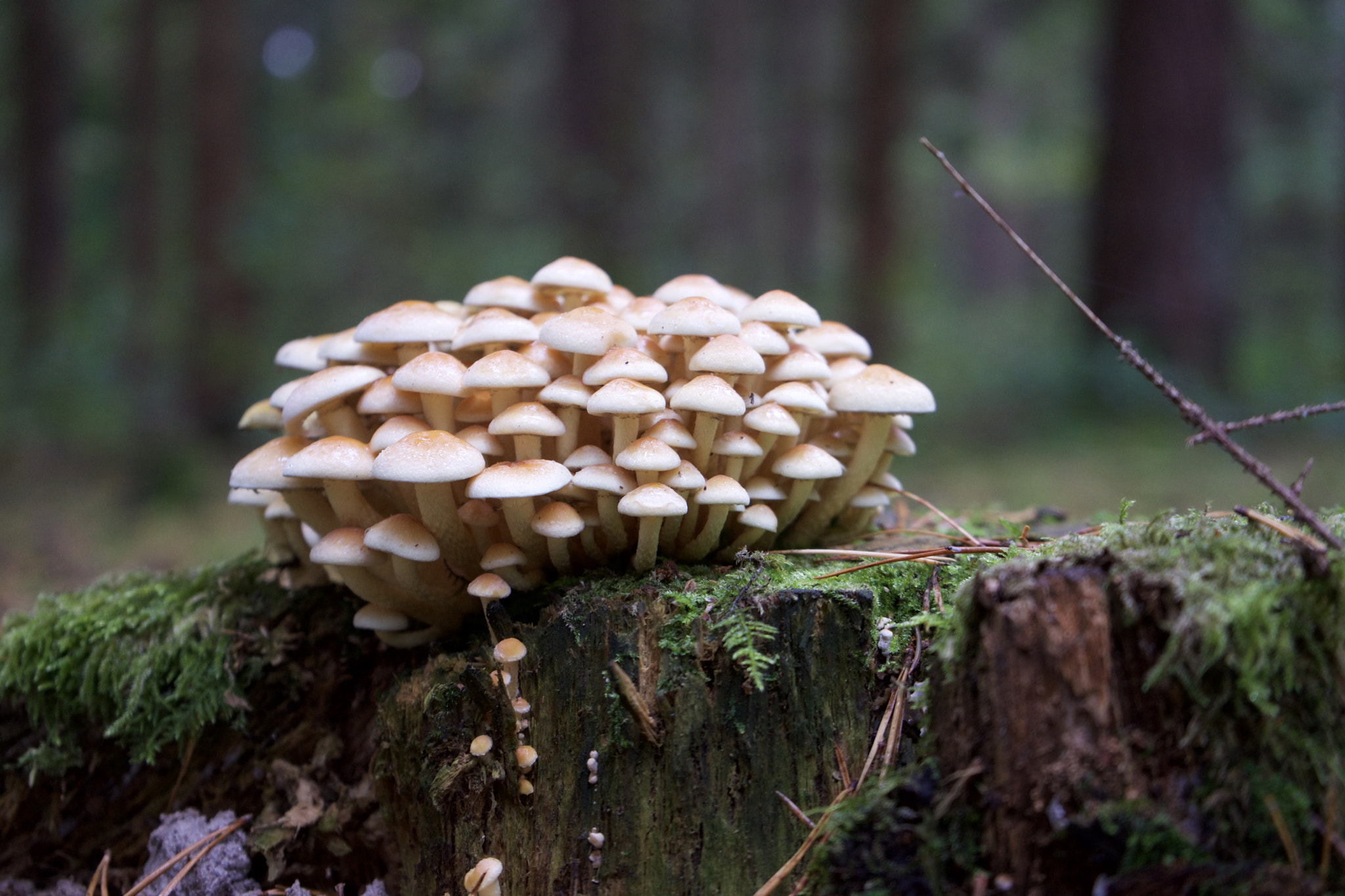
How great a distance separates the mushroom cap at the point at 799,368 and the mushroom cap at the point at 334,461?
123 centimetres

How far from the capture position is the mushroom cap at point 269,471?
2287 mm

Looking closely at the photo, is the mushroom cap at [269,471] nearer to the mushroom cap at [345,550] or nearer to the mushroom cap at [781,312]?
the mushroom cap at [345,550]

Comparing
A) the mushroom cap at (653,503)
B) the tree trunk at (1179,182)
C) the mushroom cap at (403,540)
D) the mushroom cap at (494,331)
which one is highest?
the tree trunk at (1179,182)

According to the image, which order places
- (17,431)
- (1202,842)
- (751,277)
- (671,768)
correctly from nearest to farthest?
(1202,842) < (671,768) < (17,431) < (751,277)

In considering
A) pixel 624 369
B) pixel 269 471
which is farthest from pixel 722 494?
pixel 269 471

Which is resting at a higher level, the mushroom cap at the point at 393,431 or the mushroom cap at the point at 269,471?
the mushroom cap at the point at 393,431

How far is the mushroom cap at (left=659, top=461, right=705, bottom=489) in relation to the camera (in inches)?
84.7

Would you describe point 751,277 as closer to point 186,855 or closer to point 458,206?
point 458,206

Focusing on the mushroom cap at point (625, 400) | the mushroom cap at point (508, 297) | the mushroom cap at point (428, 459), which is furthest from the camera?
the mushroom cap at point (508, 297)

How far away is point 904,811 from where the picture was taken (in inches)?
66.3

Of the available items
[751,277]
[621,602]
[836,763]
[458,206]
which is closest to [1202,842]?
[836,763]

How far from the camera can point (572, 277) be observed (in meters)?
2.61

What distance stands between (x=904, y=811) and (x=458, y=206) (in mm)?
16860

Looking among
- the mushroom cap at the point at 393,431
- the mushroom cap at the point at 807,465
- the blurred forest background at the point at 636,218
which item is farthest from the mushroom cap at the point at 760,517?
the blurred forest background at the point at 636,218
